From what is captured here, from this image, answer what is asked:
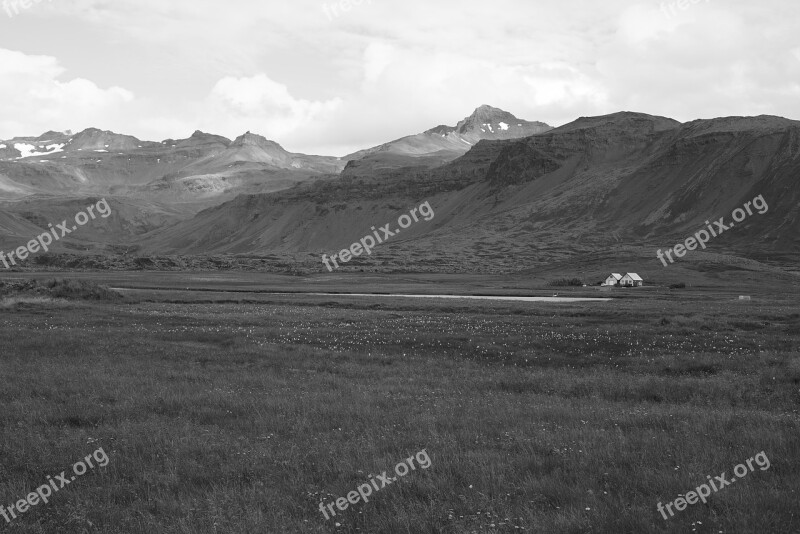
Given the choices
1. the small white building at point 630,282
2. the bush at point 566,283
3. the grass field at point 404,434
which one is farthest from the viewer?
the bush at point 566,283

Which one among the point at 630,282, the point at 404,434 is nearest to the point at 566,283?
the point at 630,282

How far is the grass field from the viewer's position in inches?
329

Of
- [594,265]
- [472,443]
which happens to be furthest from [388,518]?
[594,265]

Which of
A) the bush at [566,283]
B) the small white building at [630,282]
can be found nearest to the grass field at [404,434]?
the small white building at [630,282]

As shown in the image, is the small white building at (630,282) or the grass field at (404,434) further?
the small white building at (630,282)

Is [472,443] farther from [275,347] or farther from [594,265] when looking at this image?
[594,265]

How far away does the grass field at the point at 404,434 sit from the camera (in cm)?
835

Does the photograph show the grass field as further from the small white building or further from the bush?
the bush

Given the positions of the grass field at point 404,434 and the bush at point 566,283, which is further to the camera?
the bush at point 566,283

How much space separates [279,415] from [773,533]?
9519mm

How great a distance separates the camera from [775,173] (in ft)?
628

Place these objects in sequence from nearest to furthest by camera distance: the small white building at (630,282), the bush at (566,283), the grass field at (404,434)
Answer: the grass field at (404,434) → the small white building at (630,282) → the bush at (566,283)

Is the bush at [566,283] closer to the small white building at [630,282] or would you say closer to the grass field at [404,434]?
the small white building at [630,282]

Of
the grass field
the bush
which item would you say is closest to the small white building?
the bush
